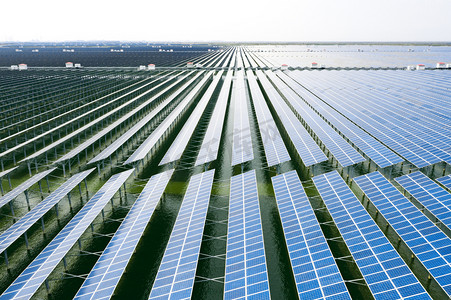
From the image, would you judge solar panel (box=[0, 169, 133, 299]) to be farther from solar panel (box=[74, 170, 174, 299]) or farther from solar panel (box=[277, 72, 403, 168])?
solar panel (box=[277, 72, 403, 168])

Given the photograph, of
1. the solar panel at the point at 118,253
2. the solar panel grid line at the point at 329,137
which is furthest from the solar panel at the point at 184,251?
the solar panel grid line at the point at 329,137

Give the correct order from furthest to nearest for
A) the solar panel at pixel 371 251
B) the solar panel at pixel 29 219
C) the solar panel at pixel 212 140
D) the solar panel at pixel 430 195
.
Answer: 1. the solar panel at pixel 212 140
2. the solar panel at pixel 430 195
3. the solar panel at pixel 29 219
4. the solar panel at pixel 371 251

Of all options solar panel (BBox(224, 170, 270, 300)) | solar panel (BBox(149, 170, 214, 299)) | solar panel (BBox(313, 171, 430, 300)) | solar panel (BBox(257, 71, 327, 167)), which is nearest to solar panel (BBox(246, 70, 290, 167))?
solar panel (BBox(257, 71, 327, 167))

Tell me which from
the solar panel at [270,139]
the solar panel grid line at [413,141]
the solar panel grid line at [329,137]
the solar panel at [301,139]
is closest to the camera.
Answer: the solar panel grid line at [413,141]

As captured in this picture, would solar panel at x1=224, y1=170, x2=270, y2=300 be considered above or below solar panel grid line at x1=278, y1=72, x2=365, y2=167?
below

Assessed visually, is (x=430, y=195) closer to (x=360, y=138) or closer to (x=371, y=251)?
(x=371, y=251)

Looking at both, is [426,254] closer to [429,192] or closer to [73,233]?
[429,192]

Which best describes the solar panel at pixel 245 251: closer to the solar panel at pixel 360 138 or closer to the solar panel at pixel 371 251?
the solar panel at pixel 371 251
